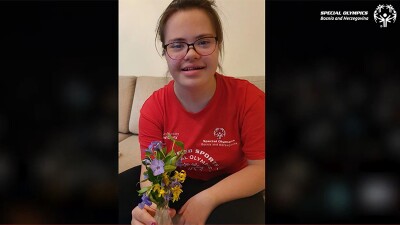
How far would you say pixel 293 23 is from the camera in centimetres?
139

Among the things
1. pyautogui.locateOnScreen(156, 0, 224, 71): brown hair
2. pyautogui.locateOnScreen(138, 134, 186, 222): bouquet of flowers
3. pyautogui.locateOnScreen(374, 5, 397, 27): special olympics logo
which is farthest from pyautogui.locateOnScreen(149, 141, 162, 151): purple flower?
pyautogui.locateOnScreen(374, 5, 397, 27): special olympics logo

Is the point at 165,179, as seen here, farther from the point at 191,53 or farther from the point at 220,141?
the point at 191,53

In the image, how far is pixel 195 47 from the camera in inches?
50.7

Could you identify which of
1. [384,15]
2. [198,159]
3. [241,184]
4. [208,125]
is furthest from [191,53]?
[384,15]

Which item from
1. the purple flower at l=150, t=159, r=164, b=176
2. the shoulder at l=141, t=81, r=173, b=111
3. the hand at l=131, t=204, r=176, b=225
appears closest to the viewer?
the purple flower at l=150, t=159, r=164, b=176

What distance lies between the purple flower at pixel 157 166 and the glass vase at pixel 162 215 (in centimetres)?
13

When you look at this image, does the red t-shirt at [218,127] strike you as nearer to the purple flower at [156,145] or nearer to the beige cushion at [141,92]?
the beige cushion at [141,92]

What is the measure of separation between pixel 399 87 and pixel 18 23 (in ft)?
4.76

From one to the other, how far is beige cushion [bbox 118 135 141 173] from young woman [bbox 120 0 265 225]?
0.04 metres

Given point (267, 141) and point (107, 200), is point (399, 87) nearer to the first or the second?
point (267, 141)

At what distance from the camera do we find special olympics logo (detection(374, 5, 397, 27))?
1.39 m

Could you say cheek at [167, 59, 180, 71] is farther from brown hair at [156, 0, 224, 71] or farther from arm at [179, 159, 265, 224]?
arm at [179, 159, 265, 224]

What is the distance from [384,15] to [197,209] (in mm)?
974

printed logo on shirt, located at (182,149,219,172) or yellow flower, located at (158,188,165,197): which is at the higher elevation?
printed logo on shirt, located at (182,149,219,172)
